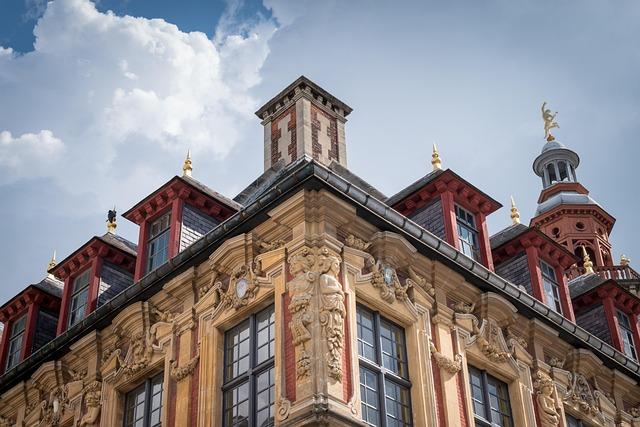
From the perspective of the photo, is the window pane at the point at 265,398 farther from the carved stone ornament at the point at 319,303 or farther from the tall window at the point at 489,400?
the tall window at the point at 489,400

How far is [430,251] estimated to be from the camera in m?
21.5

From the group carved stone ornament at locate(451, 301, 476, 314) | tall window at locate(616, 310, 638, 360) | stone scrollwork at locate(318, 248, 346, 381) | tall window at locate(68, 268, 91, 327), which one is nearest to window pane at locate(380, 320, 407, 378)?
stone scrollwork at locate(318, 248, 346, 381)

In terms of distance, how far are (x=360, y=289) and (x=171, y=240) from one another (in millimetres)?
5505

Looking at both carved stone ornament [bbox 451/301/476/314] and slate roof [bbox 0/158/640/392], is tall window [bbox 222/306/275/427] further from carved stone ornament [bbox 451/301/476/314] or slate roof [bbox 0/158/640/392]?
carved stone ornament [bbox 451/301/476/314]

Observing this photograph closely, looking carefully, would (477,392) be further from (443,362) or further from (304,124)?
(304,124)

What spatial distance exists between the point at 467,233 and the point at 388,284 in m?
4.27

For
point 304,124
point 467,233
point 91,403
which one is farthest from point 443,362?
point 304,124

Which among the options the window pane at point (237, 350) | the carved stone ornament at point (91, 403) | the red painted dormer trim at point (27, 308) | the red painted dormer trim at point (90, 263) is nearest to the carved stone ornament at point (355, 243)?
the window pane at point (237, 350)

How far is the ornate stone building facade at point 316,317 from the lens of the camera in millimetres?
18969

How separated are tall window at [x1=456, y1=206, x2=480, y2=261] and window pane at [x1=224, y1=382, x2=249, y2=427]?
662 cm

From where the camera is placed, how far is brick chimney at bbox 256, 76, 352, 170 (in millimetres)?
27391

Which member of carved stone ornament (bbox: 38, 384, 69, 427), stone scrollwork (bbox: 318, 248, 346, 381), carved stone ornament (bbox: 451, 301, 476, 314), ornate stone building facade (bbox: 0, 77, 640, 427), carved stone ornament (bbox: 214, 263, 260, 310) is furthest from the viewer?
carved stone ornament (bbox: 38, 384, 69, 427)

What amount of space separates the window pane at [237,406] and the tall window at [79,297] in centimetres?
692

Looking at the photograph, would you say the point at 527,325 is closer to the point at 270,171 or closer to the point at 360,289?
the point at 360,289
